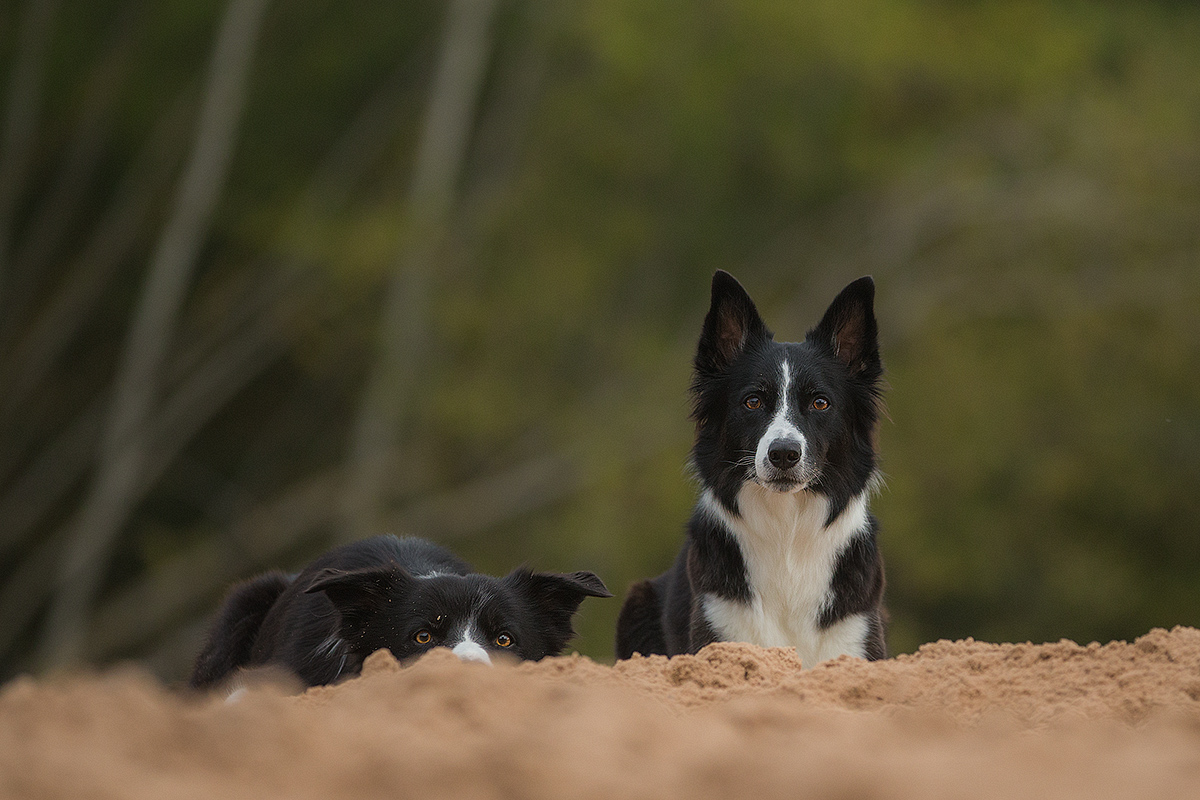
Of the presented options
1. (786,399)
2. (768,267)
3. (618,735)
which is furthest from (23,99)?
(618,735)

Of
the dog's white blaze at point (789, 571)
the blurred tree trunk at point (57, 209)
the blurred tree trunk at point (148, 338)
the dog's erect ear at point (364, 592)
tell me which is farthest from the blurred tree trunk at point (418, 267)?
the dog's erect ear at point (364, 592)

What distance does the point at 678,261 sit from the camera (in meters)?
21.0

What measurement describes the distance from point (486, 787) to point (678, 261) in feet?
59.9

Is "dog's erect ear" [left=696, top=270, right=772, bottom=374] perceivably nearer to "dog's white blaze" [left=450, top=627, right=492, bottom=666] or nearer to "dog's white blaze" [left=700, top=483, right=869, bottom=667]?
"dog's white blaze" [left=700, top=483, right=869, bottom=667]

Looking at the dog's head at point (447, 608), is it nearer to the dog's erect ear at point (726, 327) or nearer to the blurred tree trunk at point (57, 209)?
the dog's erect ear at point (726, 327)

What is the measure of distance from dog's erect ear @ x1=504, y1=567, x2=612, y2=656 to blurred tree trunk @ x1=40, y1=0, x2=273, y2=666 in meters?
13.1

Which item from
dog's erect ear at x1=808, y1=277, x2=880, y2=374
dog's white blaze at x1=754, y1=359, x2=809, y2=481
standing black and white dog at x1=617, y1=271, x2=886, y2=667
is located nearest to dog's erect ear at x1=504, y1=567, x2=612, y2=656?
standing black and white dog at x1=617, y1=271, x2=886, y2=667

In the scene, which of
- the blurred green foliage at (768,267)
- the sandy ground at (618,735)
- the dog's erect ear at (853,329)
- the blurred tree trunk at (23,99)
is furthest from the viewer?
the blurred green foliage at (768,267)

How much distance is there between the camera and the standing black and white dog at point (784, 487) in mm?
6336

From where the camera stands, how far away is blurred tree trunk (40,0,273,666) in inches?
709

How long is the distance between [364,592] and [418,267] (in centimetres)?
1419

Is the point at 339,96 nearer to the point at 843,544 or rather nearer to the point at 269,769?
the point at 843,544

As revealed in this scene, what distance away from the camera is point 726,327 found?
6.73m

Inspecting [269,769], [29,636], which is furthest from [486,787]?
[29,636]
